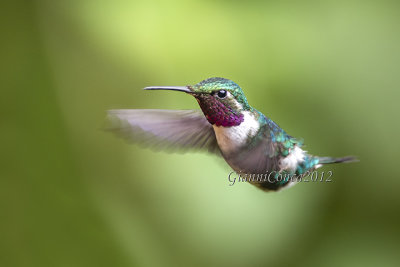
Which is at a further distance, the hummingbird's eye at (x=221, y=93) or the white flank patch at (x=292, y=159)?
the white flank patch at (x=292, y=159)

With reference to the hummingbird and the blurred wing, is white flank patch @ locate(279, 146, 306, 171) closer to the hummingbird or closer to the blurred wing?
the hummingbird

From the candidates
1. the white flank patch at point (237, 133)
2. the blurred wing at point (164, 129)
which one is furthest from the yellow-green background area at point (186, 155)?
the white flank patch at point (237, 133)

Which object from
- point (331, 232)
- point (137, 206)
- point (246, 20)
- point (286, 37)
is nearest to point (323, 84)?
point (286, 37)

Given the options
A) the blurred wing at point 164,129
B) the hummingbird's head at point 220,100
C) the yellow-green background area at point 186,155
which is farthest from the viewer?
the yellow-green background area at point 186,155

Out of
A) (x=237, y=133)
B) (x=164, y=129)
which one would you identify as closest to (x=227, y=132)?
(x=237, y=133)

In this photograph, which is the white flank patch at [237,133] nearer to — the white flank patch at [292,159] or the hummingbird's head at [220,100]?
the hummingbird's head at [220,100]

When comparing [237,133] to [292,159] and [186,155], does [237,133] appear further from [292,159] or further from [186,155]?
[186,155]
